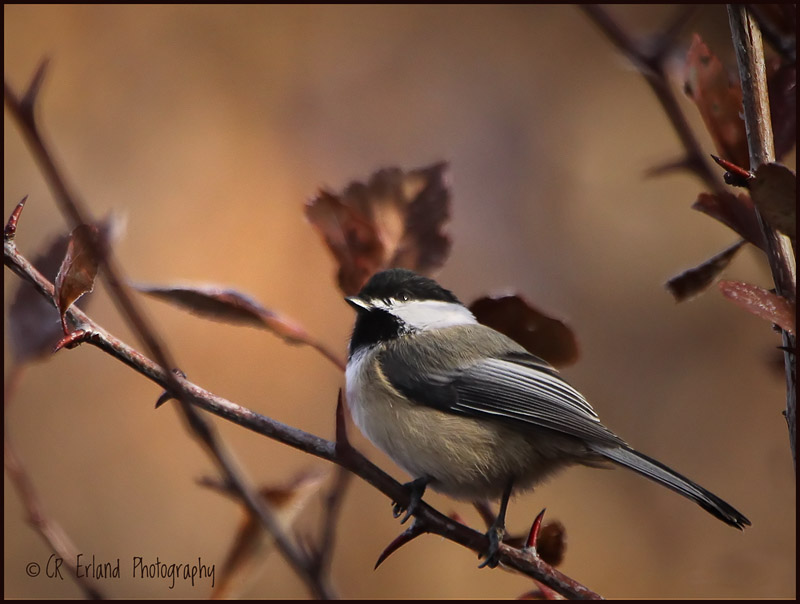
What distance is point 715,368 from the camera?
2.74 m

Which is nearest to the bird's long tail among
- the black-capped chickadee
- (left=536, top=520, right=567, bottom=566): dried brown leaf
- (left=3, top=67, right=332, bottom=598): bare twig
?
the black-capped chickadee

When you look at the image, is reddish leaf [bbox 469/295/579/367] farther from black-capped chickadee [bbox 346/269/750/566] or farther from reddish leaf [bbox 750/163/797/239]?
reddish leaf [bbox 750/163/797/239]

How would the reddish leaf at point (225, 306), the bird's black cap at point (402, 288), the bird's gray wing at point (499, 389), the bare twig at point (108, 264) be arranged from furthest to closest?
the bird's black cap at point (402, 288)
the bird's gray wing at point (499, 389)
the reddish leaf at point (225, 306)
the bare twig at point (108, 264)

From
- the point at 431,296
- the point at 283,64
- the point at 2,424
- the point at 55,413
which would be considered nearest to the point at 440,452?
the point at 431,296

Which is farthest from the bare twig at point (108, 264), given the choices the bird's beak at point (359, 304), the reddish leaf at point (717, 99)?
the bird's beak at point (359, 304)

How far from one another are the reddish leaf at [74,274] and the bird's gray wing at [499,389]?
766 mm

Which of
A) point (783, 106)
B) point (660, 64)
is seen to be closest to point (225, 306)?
point (660, 64)

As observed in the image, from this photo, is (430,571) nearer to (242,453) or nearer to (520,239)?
(242,453)

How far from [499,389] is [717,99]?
2.27 ft

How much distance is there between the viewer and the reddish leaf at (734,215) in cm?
72

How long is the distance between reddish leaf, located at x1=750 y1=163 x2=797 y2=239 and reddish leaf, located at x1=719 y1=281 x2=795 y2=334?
0.05 m

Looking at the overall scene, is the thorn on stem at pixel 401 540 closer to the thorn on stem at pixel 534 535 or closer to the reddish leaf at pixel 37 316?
the thorn on stem at pixel 534 535

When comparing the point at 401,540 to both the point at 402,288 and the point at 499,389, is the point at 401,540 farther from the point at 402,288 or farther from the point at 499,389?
the point at 402,288

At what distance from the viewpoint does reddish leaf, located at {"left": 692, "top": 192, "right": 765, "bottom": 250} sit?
724 millimetres
